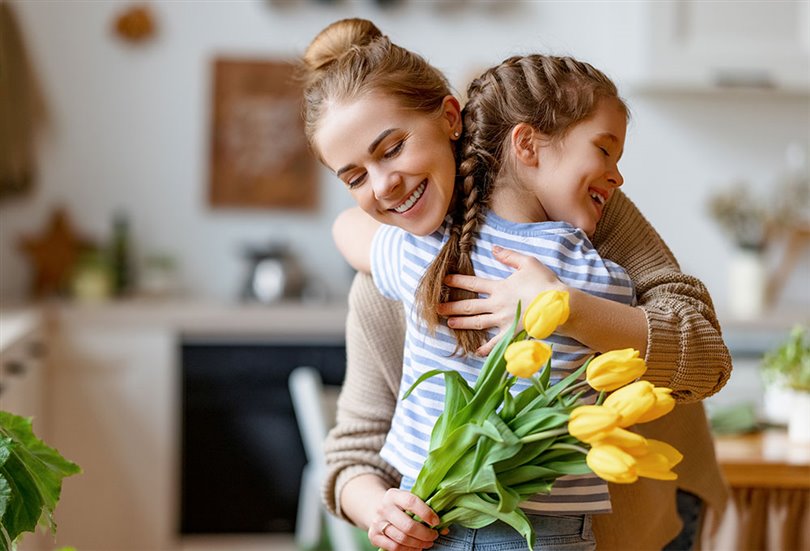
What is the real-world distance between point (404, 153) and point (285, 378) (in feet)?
9.57

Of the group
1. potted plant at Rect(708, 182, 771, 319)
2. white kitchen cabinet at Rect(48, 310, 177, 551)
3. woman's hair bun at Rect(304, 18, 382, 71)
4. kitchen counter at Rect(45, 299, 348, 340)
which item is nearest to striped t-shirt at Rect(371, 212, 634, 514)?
woman's hair bun at Rect(304, 18, 382, 71)

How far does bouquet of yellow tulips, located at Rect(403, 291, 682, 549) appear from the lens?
0.90 meters

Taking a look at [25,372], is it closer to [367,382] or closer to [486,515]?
[367,382]

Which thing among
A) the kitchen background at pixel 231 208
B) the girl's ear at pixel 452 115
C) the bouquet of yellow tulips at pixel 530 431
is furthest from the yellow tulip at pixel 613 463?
the kitchen background at pixel 231 208

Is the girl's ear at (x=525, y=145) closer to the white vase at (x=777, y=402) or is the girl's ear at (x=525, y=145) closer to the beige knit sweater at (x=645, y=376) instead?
the beige knit sweater at (x=645, y=376)

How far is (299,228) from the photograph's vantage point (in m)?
4.48

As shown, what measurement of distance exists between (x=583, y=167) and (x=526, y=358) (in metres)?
0.26

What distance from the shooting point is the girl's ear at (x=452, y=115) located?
3.83 ft

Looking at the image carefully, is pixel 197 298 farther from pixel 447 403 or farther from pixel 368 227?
pixel 447 403

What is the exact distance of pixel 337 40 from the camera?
4.15 ft

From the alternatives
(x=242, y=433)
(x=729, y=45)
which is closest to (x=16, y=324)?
(x=242, y=433)

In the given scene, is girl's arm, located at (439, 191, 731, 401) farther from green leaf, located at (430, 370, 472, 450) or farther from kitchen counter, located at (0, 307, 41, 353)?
kitchen counter, located at (0, 307, 41, 353)

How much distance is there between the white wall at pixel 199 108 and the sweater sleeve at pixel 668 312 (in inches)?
122

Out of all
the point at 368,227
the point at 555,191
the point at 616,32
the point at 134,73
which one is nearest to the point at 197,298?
the point at 134,73
